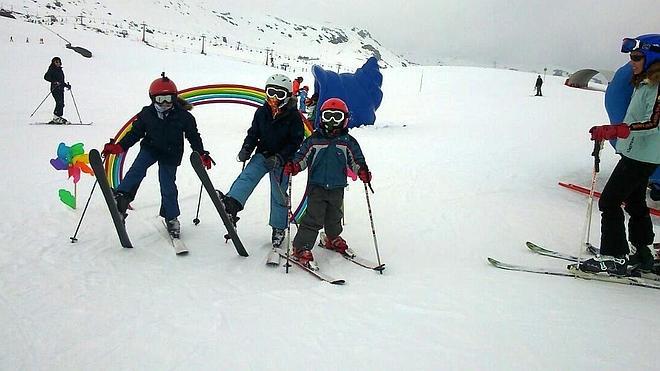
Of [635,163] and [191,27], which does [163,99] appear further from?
[191,27]

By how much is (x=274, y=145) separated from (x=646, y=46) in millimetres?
3562

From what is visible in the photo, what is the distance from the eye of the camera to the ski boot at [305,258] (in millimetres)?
4266

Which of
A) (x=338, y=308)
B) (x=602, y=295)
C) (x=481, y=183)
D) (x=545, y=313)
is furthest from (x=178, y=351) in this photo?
(x=481, y=183)

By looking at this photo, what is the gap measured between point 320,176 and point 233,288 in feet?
4.46

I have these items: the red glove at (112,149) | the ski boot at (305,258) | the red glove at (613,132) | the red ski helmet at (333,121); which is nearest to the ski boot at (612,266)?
the red glove at (613,132)

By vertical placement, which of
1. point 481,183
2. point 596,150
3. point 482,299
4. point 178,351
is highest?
point 596,150

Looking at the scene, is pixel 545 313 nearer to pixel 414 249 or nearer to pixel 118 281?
pixel 414 249

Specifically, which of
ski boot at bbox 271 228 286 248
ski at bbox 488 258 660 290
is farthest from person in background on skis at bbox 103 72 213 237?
ski at bbox 488 258 660 290

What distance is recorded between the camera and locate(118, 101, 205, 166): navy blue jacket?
15.5ft

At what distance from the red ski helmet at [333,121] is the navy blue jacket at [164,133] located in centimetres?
147

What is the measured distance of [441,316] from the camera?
3408 mm

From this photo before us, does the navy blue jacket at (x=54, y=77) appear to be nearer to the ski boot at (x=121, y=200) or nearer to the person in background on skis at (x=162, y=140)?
the person in background on skis at (x=162, y=140)

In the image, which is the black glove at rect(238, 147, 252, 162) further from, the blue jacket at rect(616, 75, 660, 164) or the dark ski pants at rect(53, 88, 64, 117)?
the dark ski pants at rect(53, 88, 64, 117)

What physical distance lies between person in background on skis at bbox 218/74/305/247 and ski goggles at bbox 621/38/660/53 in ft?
10.3
